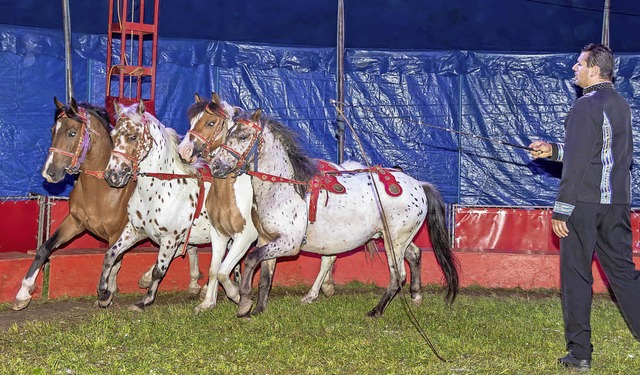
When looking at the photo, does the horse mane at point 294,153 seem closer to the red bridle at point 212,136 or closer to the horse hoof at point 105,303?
Result: the red bridle at point 212,136

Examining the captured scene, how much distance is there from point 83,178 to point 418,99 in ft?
16.7

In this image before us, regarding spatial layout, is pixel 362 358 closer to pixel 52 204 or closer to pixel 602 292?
pixel 602 292

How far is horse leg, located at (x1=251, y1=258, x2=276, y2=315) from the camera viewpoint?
786 cm

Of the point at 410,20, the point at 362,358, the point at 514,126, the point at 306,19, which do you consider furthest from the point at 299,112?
the point at 362,358

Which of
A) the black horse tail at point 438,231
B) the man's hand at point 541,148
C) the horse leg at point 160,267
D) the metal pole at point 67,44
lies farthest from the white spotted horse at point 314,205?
the metal pole at point 67,44

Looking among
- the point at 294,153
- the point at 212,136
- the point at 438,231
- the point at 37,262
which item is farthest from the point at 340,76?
the point at 37,262

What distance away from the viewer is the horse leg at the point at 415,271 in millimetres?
8797

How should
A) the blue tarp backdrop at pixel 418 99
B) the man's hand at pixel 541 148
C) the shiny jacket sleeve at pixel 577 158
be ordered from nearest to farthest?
the shiny jacket sleeve at pixel 577 158, the man's hand at pixel 541 148, the blue tarp backdrop at pixel 418 99

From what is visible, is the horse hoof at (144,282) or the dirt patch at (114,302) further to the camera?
the horse hoof at (144,282)

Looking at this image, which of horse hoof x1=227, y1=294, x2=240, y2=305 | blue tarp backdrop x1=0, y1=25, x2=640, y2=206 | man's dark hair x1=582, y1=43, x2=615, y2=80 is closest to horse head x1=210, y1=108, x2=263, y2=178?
horse hoof x1=227, y1=294, x2=240, y2=305

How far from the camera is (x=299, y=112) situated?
36.6 feet

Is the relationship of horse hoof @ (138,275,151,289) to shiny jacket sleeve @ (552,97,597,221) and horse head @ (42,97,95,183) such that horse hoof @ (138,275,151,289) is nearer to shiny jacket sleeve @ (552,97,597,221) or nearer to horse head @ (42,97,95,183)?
horse head @ (42,97,95,183)

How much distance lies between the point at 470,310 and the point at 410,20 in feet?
16.2

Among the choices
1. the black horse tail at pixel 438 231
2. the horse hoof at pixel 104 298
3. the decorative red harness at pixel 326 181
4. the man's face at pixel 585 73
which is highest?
the man's face at pixel 585 73
